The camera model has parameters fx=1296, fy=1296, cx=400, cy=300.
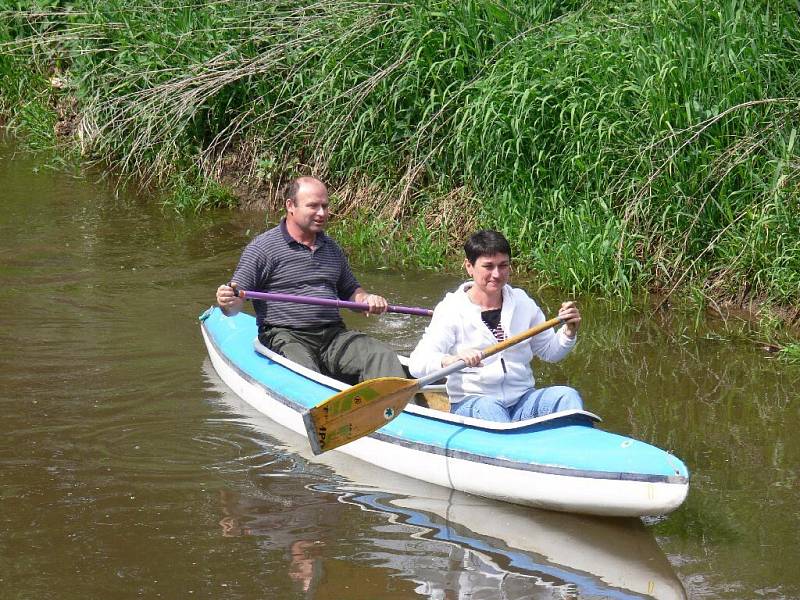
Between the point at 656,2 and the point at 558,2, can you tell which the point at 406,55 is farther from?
the point at 656,2

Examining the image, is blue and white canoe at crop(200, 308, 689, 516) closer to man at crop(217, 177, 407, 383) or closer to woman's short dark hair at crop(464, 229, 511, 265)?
man at crop(217, 177, 407, 383)

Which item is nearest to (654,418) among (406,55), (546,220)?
(546,220)

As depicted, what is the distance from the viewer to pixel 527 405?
570 cm

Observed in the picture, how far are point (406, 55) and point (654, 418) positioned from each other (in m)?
4.22

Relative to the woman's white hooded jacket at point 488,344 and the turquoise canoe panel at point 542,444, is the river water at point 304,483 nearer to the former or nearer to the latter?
the turquoise canoe panel at point 542,444

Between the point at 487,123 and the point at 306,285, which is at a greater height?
the point at 487,123

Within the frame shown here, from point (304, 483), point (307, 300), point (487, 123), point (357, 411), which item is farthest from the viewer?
point (487, 123)

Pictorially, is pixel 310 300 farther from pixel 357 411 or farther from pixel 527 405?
pixel 527 405

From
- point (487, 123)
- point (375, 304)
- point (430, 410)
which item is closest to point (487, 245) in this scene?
point (430, 410)

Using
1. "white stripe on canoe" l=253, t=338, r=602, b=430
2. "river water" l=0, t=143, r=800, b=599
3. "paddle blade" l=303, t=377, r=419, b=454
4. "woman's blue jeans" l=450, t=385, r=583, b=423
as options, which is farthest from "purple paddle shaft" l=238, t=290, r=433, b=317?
"woman's blue jeans" l=450, t=385, r=583, b=423

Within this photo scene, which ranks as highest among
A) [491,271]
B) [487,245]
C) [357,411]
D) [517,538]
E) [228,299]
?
[487,245]

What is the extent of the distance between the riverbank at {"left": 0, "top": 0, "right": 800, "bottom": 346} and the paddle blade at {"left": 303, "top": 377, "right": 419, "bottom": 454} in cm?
276

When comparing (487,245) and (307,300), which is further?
(307,300)

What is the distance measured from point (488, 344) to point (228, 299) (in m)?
1.53
